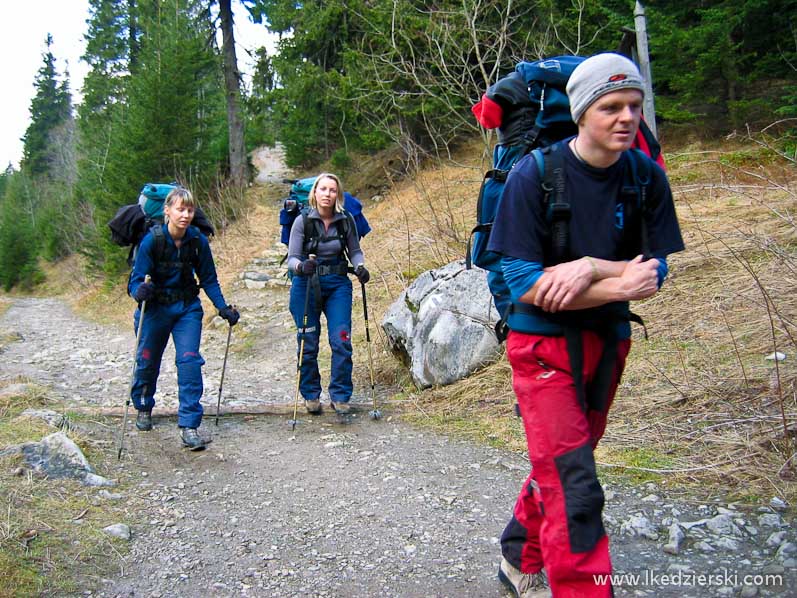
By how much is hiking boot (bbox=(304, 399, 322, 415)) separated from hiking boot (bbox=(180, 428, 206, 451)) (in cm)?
128

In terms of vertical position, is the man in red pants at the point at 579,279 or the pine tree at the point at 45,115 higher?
the pine tree at the point at 45,115

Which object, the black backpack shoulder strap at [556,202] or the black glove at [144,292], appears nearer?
the black backpack shoulder strap at [556,202]

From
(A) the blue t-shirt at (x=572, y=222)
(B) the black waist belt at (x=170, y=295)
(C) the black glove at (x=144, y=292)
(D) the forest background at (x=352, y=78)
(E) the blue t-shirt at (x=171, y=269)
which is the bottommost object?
(B) the black waist belt at (x=170, y=295)

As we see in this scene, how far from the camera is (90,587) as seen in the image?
3.32 meters

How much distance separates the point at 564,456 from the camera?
2.35 meters

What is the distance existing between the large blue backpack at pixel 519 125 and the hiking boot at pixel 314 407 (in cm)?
404

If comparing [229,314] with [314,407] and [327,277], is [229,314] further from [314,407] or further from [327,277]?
[314,407]

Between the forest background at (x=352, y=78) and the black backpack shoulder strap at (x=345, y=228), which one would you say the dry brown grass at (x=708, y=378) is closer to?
the black backpack shoulder strap at (x=345, y=228)

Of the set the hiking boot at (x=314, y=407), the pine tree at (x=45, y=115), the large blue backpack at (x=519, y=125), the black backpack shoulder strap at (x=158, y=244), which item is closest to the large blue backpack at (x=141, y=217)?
the black backpack shoulder strap at (x=158, y=244)

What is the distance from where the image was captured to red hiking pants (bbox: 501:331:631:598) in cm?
226

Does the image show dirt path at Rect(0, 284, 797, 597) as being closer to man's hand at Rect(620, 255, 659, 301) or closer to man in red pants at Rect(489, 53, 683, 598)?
man in red pants at Rect(489, 53, 683, 598)

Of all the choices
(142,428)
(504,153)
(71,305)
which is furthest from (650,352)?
(71,305)

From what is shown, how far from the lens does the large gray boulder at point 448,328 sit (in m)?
6.77

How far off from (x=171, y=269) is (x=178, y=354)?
2.51ft
